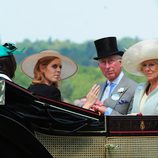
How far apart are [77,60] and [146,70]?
67204 millimetres

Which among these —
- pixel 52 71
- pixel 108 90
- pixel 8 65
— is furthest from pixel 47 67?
pixel 108 90

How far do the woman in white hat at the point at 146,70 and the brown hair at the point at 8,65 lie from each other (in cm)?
83

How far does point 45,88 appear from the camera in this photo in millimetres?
4605

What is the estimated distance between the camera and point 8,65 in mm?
4617

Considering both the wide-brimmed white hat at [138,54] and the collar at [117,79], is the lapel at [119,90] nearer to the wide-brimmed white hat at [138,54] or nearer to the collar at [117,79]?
the collar at [117,79]

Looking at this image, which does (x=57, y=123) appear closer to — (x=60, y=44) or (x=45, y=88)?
(x=45, y=88)

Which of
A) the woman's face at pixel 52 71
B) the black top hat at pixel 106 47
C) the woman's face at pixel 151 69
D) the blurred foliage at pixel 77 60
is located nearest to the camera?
the woman's face at pixel 151 69

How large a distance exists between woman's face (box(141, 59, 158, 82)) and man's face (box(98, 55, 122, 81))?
2.37 feet

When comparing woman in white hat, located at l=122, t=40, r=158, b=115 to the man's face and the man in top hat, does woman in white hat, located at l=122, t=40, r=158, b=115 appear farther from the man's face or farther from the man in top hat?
the man's face

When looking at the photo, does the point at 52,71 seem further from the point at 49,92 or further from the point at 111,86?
the point at 111,86

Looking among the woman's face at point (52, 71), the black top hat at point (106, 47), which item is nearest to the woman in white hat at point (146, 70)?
the woman's face at point (52, 71)

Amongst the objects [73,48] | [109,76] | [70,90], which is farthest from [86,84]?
[109,76]

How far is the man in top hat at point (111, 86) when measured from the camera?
5035 millimetres

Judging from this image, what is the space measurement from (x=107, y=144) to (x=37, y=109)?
0.51 meters
